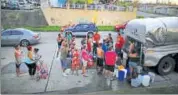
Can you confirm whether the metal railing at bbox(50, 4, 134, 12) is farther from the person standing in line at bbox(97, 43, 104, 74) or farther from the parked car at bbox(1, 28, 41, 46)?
the person standing in line at bbox(97, 43, 104, 74)

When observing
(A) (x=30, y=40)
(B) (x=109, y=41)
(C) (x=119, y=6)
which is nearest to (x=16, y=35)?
(A) (x=30, y=40)

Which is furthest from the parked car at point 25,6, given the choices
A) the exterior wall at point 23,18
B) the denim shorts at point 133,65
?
the denim shorts at point 133,65

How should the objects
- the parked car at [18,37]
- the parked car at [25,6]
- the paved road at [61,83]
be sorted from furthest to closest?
the parked car at [25,6]
the parked car at [18,37]
the paved road at [61,83]

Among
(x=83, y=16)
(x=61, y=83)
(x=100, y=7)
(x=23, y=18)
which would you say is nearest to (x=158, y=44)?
(x=61, y=83)

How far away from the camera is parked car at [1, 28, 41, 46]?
60.4 ft

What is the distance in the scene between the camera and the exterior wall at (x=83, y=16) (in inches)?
1207

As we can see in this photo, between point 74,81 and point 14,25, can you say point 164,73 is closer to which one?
point 74,81

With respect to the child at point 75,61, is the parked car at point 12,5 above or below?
above

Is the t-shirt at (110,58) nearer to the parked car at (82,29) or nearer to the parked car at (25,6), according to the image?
the parked car at (82,29)

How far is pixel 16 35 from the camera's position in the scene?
61.5 ft

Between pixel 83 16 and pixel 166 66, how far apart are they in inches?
807

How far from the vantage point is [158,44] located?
436 inches

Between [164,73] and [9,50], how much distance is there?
10.3m

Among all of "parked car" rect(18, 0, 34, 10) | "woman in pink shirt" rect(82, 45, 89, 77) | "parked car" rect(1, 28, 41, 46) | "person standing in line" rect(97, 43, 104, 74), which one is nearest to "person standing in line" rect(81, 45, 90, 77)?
"woman in pink shirt" rect(82, 45, 89, 77)
